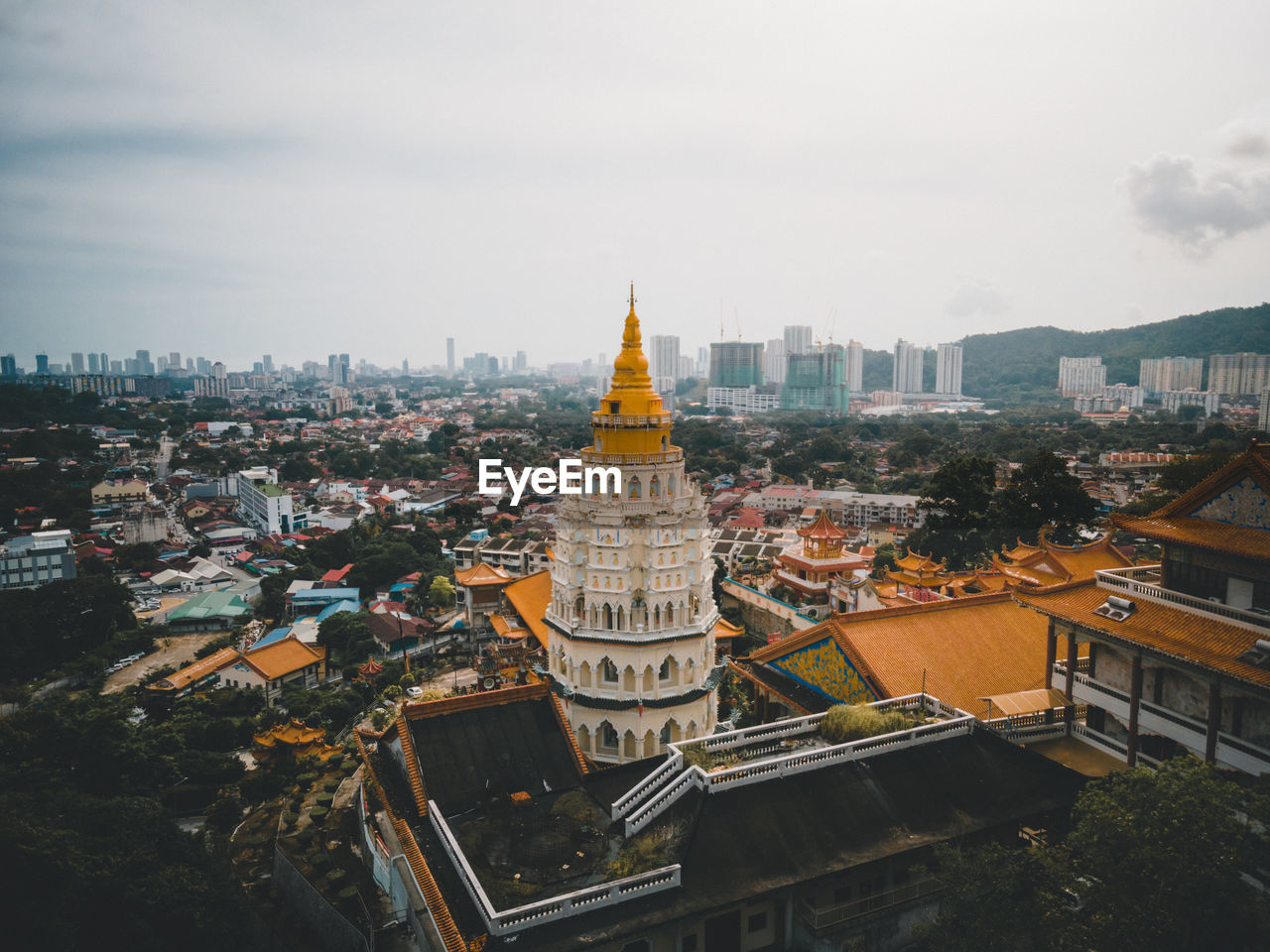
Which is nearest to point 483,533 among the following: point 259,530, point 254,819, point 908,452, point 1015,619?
point 259,530

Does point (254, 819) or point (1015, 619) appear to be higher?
point (1015, 619)

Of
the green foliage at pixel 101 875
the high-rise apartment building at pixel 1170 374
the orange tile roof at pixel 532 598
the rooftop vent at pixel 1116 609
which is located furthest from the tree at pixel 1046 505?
the high-rise apartment building at pixel 1170 374

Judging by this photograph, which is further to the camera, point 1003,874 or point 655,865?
point 655,865

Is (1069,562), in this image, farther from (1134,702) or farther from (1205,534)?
(1205,534)

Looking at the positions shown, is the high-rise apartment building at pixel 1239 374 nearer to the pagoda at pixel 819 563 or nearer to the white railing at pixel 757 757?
the pagoda at pixel 819 563

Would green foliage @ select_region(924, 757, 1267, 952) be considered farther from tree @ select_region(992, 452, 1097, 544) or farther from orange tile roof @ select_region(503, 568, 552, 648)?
tree @ select_region(992, 452, 1097, 544)

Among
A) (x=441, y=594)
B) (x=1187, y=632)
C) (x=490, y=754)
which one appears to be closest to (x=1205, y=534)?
(x=1187, y=632)

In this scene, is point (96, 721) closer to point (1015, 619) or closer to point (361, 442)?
point (1015, 619)
